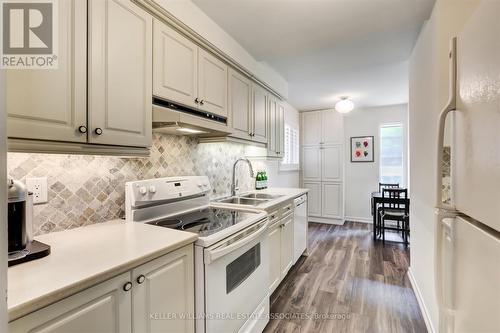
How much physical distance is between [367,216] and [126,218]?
4.99 meters

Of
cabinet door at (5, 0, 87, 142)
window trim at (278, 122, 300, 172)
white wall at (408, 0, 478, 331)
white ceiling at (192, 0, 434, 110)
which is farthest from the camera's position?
window trim at (278, 122, 300, 172)

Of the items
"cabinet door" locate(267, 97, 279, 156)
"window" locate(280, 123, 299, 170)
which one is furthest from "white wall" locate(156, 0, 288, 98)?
"window" locate(280, 123, 299, 170)

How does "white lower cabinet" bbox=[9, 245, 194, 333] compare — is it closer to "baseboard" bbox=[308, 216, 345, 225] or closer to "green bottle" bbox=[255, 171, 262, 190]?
"green bottle" bbox=[255, 171, 262, 190]

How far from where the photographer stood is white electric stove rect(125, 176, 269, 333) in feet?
4.20

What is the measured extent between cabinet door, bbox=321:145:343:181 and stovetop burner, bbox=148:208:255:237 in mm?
3638

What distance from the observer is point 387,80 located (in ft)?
11.2

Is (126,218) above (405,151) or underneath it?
underneath

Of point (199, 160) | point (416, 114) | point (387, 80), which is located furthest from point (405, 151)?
point (199, 160)

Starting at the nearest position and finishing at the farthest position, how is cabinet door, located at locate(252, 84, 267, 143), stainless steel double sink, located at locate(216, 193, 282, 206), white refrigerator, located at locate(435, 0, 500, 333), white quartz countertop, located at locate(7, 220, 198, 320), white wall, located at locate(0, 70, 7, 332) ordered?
white wall, located at locate(0, 70, 7, 332)
white refrigerator, located at locate(435, 0, 500, 333)
white quartz countertop, located at locate(7, 220, 198, 320)
stainless steel double sink, located at locate(216, 193, 282, 206)
cabinet door, located at locate(252, 84, 267, 143)

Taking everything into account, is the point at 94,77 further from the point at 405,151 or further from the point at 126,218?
the point at 405,151

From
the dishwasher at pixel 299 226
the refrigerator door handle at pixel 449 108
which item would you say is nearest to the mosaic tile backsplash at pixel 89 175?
the dishwasher at pixel 299 226

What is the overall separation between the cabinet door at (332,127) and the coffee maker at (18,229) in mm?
4947

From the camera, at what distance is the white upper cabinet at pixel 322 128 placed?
200 inches

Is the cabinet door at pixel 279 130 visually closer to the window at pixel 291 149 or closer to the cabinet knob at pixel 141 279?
the window at pixel 291 149
